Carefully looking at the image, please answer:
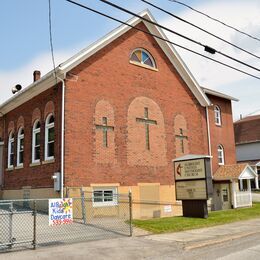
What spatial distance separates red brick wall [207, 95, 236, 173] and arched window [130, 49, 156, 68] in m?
7.00

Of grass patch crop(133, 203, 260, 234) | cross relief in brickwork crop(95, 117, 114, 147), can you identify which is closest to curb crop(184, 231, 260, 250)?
grass patch crop(133, 203, 260, 234)

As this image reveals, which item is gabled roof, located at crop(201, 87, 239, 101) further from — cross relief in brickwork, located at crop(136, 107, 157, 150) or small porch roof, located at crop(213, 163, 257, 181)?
cross relief in brickwork, located at crop(136, 107, 157, 150)

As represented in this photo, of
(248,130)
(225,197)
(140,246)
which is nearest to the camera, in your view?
(140,246)

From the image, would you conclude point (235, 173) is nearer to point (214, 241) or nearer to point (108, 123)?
point (108, 123)

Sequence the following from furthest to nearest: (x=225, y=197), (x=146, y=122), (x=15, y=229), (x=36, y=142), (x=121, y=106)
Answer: (x=225, y=197)
(x=146, y=122)
(x=36, y=142)
(x=121, y=106)
(x=15, y=229)

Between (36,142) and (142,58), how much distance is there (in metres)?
8.25

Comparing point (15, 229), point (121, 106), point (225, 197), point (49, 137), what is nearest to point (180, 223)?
point (15, 229)

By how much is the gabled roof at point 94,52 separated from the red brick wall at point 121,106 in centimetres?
37

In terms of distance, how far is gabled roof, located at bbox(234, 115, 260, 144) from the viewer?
48550 millimetres

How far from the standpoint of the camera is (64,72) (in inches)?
731

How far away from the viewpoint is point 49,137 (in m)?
20.2

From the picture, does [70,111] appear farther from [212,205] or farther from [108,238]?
[212,205]

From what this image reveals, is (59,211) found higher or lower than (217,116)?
lower

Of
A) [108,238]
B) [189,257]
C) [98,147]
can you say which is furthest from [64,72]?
[189,257]
